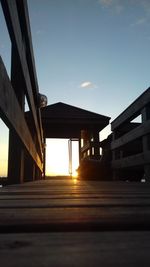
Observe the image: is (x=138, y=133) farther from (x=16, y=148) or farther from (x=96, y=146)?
(x=96, y=146)

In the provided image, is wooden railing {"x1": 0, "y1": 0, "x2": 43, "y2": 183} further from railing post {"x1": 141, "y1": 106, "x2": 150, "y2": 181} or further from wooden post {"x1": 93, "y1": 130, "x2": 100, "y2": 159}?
wooden post {"x1": 93, "y1": 130, "x2": 100, "y2": 159}

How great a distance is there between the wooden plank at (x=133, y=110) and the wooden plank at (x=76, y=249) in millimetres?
3723

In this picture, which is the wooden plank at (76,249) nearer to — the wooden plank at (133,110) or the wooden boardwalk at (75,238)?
the wooden boardwalk at (75,238)

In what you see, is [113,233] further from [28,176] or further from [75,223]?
[28,176]

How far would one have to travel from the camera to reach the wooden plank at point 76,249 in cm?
59

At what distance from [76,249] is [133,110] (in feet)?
15.0

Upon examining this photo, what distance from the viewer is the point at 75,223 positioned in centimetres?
95

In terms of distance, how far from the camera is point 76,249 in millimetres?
683

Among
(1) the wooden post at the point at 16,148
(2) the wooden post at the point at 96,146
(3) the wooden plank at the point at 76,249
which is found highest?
(2) the wooden post at the point at 96,146

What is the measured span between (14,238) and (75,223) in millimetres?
231

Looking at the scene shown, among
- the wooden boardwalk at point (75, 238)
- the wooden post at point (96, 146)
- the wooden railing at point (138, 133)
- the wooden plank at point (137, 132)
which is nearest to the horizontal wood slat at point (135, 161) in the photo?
the wooden railing at point (138, 133)

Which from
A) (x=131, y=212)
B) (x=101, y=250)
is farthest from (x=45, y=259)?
(x=131, y=212)

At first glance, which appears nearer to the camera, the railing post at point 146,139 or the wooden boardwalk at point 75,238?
the wooden boardwalk at point 75,238

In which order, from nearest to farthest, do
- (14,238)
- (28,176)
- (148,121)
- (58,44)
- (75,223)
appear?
1. (14,238)
2. (75,223)
3. (148,121)
4. (28,176)
5. (58,44)
